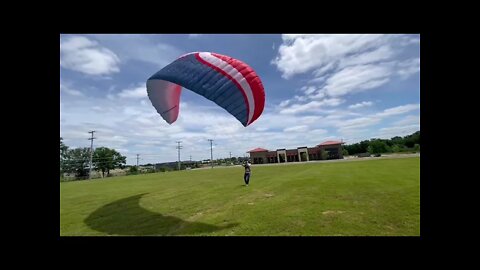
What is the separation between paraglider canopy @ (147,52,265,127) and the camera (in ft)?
20.9

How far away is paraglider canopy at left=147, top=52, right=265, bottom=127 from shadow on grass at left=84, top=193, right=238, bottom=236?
8.97 ft

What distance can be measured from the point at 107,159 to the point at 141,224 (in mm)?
66147

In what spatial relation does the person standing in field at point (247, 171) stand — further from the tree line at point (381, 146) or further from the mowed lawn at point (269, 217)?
the tree line at point (381, 146)

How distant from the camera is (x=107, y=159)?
65438 millimetres

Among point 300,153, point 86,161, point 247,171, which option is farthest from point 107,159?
point 247,171

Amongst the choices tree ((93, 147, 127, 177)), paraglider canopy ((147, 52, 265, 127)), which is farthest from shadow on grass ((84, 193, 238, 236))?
tree ((93, 147, 127, 177))

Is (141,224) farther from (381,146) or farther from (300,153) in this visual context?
(381,146)

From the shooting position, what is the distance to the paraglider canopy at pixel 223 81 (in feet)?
20.9

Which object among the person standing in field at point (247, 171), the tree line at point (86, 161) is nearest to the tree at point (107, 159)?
the tree line at point (86, 161)

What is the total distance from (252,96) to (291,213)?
10.6ft

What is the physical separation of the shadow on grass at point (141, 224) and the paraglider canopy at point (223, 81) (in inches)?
108

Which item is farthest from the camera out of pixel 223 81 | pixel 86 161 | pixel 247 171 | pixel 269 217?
pixel 86 161
